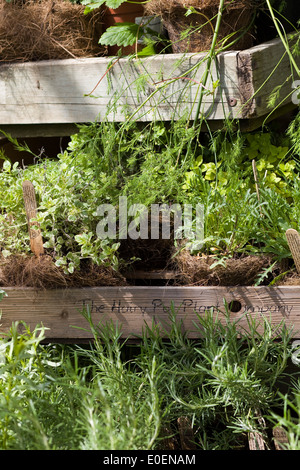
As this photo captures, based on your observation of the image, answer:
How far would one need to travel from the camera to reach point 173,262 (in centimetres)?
192

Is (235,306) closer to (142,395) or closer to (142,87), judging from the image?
(142,395)

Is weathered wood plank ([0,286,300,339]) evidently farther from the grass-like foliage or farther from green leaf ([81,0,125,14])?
green leaf ([81,0,125,14])

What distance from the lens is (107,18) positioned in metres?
2.33

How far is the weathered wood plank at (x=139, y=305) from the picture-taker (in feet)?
5.83

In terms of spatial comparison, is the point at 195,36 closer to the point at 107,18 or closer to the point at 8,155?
the point at 107,18

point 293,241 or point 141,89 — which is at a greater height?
point 141,89

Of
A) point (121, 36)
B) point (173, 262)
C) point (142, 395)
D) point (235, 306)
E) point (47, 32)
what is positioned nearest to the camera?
point (142, 395)

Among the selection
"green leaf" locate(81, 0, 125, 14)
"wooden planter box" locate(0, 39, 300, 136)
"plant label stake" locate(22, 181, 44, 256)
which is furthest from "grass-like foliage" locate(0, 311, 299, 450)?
"green leaf" locate(81, 0, 125, 14)

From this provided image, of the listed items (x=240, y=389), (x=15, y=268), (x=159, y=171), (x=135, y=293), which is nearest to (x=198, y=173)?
(x=159, y=171)

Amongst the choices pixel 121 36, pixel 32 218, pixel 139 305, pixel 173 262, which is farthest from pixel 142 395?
pixel 121 36

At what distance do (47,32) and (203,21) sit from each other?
62 cm

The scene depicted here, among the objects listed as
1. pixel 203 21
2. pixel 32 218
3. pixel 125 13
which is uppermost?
pixel 125 13

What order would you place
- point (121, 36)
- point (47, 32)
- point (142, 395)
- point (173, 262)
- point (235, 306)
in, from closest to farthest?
point (142, 395), point (235, 306), point (173, 262), point (121, 36), point (47, 32)

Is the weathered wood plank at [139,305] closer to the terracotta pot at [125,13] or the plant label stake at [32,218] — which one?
the plant label stake at [32,218]
